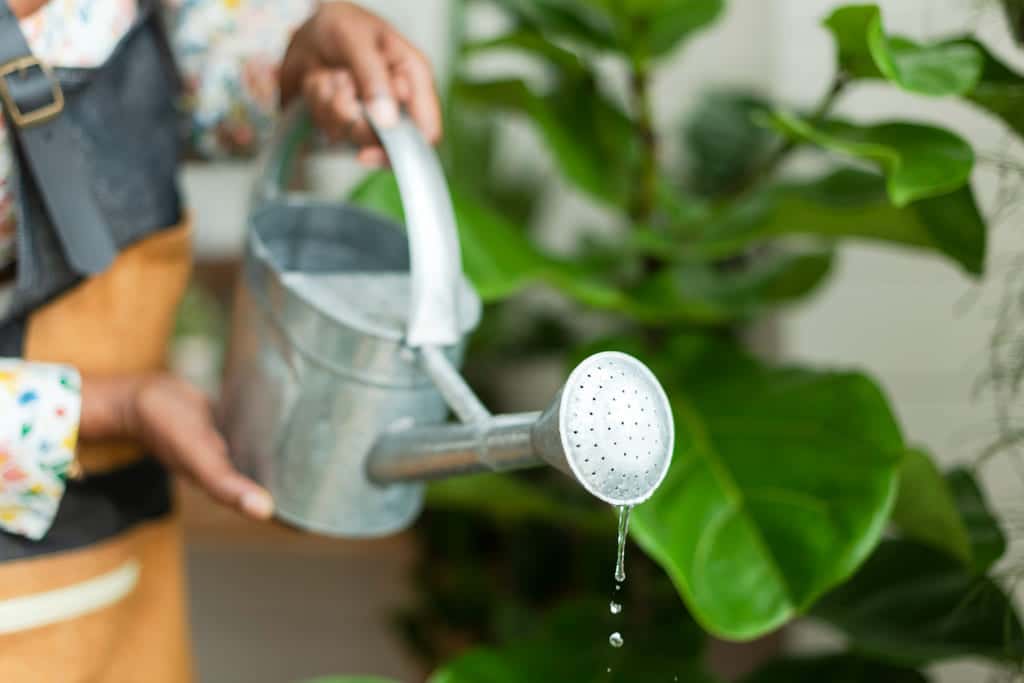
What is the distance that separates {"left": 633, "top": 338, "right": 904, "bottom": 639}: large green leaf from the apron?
12.1 inches

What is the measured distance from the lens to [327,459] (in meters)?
0.55

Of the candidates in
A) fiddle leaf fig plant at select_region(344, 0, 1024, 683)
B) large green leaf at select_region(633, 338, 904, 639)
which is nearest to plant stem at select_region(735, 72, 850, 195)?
fiddle leaf fig plant at select_region(344, 0, 1024, 683)

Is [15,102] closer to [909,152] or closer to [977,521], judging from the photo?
[909,152]

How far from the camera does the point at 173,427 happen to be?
589 millimetres

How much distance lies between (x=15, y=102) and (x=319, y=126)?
0.16 meters

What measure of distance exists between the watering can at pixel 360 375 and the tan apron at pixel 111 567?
0.08 meters

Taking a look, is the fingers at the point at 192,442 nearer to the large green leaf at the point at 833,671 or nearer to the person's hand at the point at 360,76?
the person's hand at the point at 360,76

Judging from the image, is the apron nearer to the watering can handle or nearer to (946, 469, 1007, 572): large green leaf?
the watering can handle

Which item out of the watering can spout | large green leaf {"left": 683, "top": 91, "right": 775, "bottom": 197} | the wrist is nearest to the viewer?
the watering can spout

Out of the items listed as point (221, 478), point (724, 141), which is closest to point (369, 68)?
point (221, 478)

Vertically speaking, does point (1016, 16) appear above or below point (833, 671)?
above

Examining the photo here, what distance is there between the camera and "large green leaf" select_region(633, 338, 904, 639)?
58cm

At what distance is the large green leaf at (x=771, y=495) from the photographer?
579 mm

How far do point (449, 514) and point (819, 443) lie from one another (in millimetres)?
638
